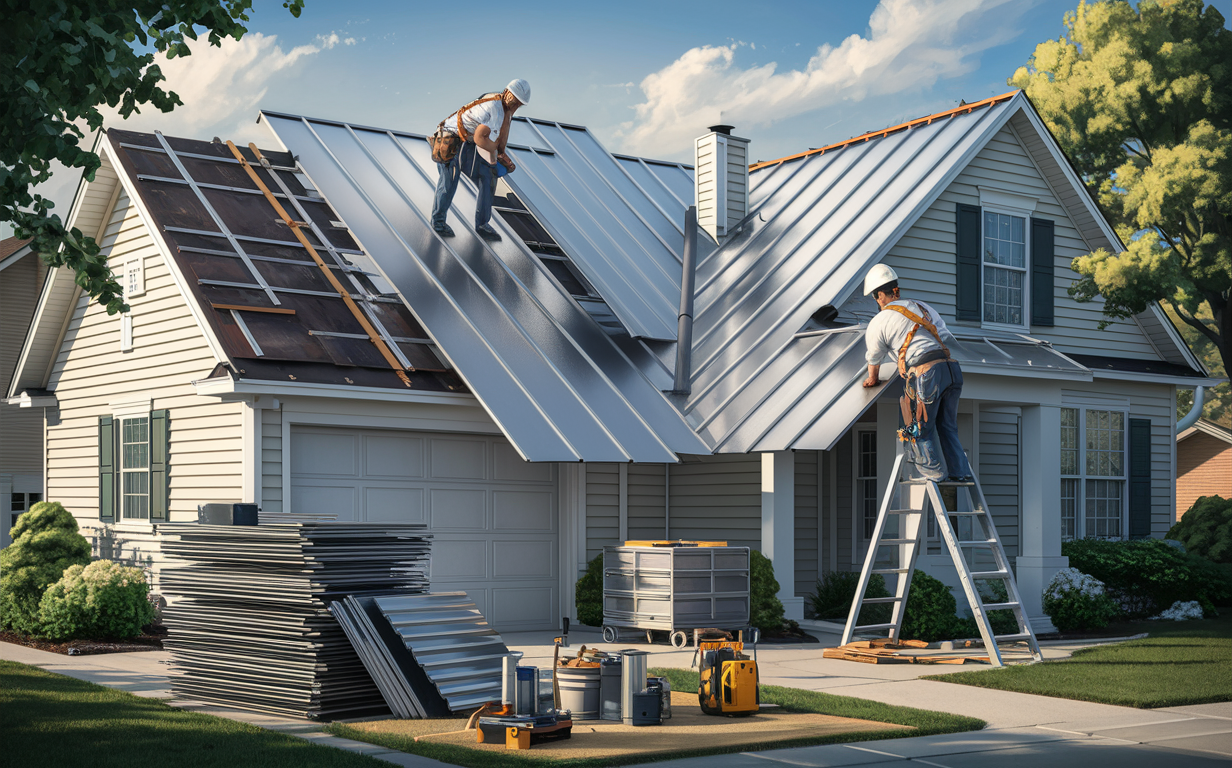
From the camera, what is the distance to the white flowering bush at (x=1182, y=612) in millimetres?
17469

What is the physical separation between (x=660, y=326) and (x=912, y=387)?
17.0 feet

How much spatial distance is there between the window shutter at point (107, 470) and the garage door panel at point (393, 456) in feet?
13.9

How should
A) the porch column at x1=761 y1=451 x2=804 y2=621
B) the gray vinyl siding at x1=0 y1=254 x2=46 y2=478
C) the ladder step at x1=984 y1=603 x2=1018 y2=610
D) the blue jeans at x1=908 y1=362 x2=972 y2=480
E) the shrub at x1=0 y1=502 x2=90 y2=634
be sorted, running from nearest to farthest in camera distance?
the ladder step at x1=984 y1=603 x2=1018 y2=610 → the blue jeans at x1=908 y1=362 x2=972 y2=480 → the shrub at x1=0 y1=502 x2=90 y2=634 → the porch column at x1=761 y1=451 x2=804 y2=621 → the gray vinyl siding at x1=0 y1=254 x2=46 y2=478

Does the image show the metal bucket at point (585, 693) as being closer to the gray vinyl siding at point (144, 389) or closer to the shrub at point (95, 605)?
the gray vinyl siding at point (144, 389)

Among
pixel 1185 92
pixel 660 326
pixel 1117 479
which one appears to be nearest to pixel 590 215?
pixel 660 326

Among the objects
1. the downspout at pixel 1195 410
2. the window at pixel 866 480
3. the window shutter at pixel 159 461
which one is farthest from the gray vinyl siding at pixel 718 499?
the downspout at pixel 1195 410

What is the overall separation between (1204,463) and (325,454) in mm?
37196

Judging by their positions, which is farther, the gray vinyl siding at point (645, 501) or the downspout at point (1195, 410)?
the downspout at point (1195, 410)

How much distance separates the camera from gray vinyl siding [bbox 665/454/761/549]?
16.8 m

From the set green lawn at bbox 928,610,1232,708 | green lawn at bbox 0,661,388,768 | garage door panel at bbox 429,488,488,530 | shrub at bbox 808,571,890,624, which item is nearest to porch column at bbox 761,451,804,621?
shrub at bbox 808,571,890,624

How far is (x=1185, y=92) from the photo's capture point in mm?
23672

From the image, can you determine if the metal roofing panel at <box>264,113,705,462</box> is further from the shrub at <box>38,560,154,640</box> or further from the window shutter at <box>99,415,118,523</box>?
the shrub at <box>38,560,154,640</box>

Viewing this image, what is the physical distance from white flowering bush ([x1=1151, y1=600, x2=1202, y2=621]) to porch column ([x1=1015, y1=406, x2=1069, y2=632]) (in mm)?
2918

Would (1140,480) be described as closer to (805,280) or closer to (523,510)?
(805,280)
